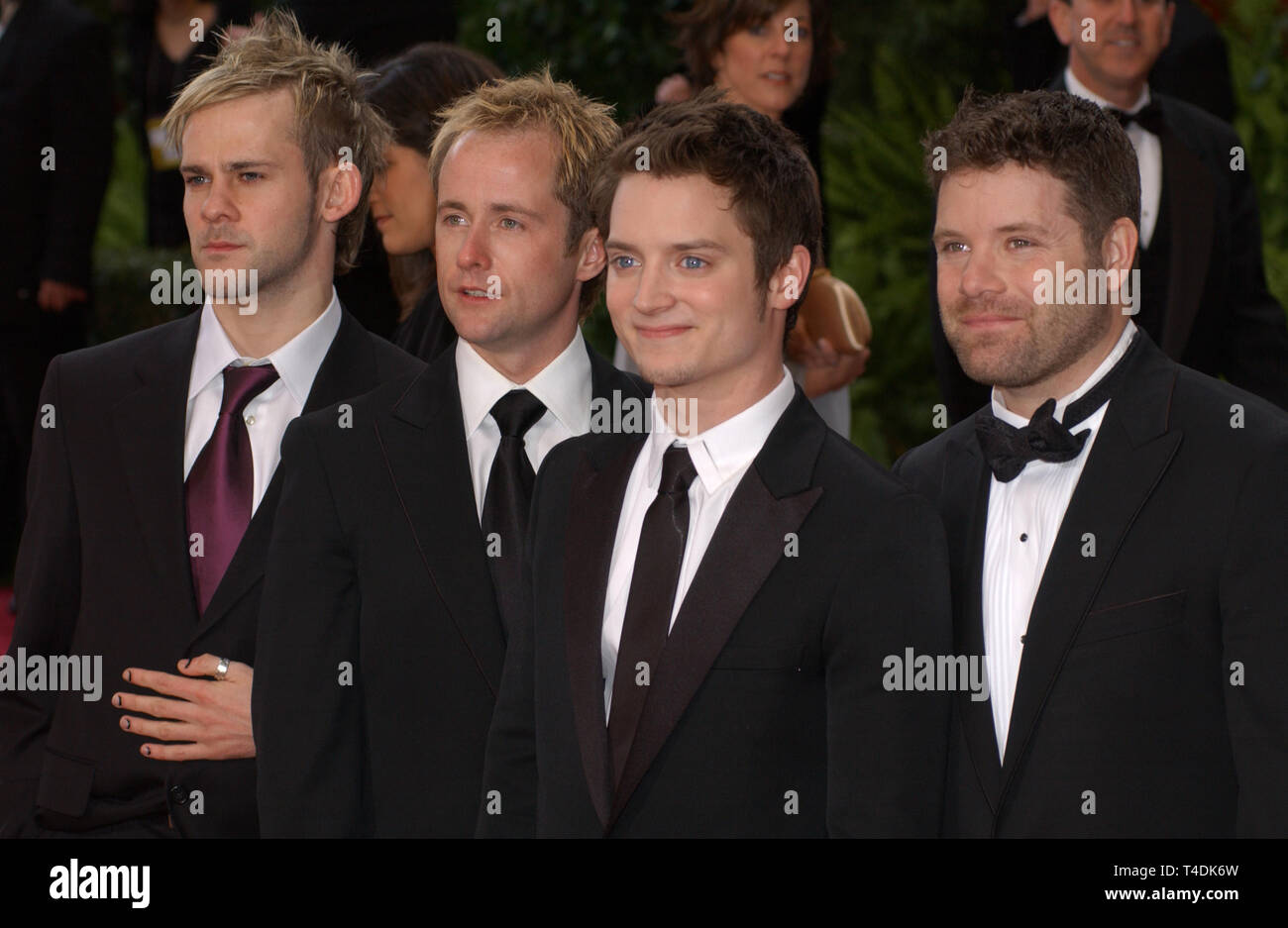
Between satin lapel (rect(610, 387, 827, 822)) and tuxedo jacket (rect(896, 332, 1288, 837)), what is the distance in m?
0.46

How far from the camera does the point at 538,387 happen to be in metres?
3.62

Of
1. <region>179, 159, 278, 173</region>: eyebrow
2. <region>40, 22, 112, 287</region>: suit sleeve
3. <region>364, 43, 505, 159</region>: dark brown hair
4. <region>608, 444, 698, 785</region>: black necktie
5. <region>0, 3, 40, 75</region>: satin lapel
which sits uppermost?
<region>0, 3, 40, 75</region>: satin lapel

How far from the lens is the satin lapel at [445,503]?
3.39 m

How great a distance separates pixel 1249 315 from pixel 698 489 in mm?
2807

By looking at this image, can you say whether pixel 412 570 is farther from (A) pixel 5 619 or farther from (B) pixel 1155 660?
(A) pixel 5 619

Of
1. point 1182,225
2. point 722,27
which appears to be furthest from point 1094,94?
point 722,27

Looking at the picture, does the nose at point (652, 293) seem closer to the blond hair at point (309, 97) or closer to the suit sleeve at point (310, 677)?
the suit sleeve at point (310, 677)

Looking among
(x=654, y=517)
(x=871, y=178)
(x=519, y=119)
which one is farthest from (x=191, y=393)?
(x=871, y=178)

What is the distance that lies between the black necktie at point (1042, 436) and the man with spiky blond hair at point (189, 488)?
128 cm

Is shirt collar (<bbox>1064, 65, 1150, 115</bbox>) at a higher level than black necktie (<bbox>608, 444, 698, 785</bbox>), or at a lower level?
higher

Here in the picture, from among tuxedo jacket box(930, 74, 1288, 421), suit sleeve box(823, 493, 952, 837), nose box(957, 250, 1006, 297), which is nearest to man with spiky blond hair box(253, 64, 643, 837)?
suit sleeve box(823, 493, 952, 837)

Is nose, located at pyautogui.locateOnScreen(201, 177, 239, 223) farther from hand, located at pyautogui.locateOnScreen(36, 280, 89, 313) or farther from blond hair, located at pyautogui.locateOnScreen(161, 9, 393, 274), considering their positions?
hand, located at pyautogui.locateOnScreen(36, 280, 89, 313)

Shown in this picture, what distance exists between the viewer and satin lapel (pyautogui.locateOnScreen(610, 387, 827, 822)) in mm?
3027

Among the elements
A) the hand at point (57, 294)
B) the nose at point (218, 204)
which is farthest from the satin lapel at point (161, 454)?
the hand at point (57, 294)
